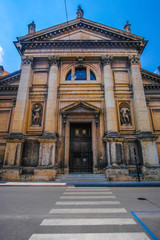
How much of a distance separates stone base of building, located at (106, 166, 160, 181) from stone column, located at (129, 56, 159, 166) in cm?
54

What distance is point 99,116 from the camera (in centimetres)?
1338

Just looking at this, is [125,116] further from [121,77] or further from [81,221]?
[81,221]

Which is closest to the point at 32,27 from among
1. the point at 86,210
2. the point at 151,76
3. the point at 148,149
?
the point at 151,76

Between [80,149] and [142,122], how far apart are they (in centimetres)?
631

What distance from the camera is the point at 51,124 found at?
12.4m

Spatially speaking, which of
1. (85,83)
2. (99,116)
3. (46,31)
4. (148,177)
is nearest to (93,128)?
(99,116)

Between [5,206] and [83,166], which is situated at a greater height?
[83,166]

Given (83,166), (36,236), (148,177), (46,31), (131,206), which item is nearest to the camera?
(36,236)

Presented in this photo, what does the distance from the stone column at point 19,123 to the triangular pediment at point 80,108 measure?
386cm

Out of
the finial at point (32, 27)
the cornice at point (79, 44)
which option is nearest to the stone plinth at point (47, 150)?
the cornice at point (79, 44)

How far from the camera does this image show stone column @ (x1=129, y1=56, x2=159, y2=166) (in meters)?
11.2

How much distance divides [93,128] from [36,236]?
35.6ft

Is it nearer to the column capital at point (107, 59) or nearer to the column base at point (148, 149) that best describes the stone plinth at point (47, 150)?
the column base at point (148, 149)

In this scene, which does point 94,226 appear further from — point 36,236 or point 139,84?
point 139,84
